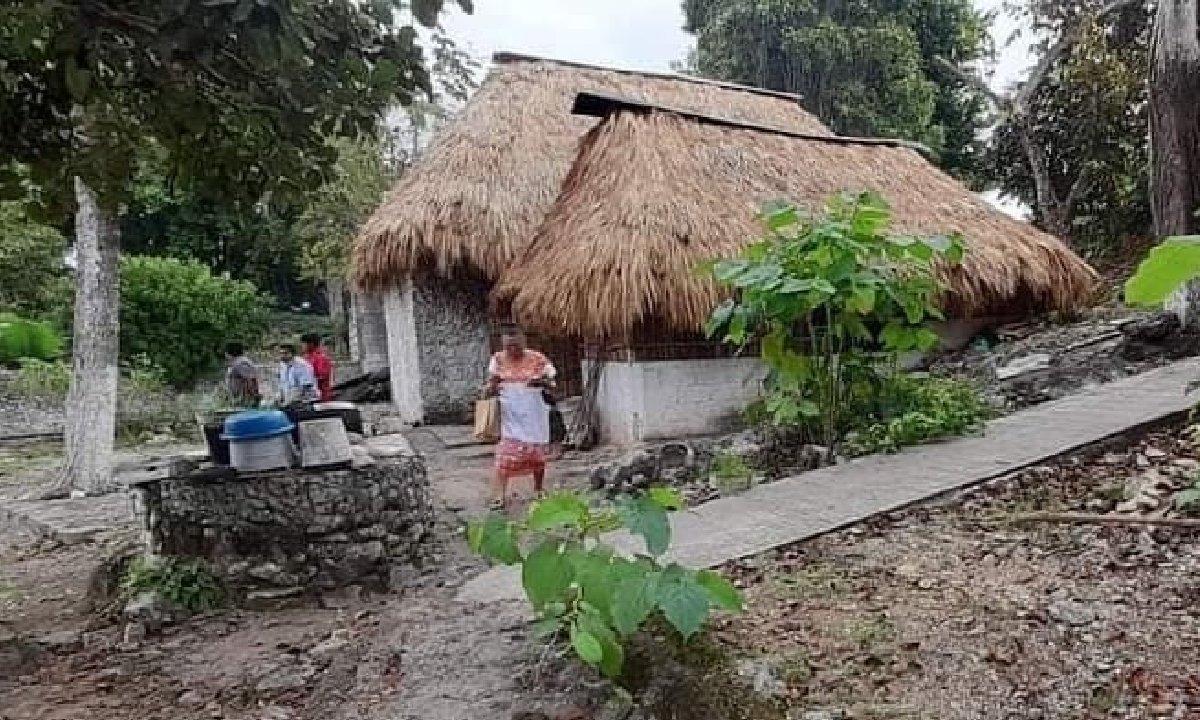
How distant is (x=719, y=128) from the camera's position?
9.78m

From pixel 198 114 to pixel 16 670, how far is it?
264 cm

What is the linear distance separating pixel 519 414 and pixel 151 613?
2387 mm

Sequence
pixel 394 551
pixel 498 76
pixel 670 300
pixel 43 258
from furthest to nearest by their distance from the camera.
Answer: pixel 43 258 < pixel 498 76 < pixel 670 300 < pixel 394 551

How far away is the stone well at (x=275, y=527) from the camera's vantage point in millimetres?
4531

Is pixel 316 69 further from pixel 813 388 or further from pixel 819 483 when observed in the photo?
pixel 813 388

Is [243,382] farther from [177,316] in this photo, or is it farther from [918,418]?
[177,316]

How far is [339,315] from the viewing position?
778 inches

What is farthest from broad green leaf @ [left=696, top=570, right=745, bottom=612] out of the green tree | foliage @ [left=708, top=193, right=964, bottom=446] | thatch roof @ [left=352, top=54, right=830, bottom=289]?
thatch roof @ [left=352, top=54, right=830, bottom=289]

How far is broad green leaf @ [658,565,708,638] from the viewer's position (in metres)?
2.15

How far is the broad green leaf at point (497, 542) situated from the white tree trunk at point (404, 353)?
28.7 feet

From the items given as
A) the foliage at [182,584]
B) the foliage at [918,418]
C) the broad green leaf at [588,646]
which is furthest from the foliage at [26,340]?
the broad green leaf at [588,646]

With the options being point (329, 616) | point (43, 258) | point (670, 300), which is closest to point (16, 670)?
point (329, 616)

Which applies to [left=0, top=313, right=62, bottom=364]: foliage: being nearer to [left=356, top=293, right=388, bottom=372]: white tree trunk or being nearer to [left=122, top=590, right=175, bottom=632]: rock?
[left=356, top=293, right=388, bottom=372]: white tree trunk

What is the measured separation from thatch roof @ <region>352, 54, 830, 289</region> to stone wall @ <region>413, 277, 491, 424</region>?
1.72ft
